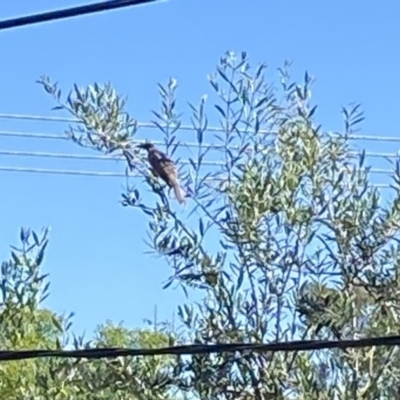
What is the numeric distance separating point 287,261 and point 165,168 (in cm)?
50

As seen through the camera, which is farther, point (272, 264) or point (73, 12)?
point (272, 264)

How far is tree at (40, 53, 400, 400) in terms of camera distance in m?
3.53

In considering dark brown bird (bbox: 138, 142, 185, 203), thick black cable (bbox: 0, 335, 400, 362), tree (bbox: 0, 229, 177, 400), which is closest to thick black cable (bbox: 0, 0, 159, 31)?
thick black cable (bbox: 0, 335, 400, 362)

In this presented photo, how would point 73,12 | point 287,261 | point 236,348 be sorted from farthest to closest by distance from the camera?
1. point 287,261
2. point 73,12
3. point 236,348

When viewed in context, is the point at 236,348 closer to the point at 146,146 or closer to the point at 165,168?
the point at 165,168

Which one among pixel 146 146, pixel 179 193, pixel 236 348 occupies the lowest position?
pixel 236 348

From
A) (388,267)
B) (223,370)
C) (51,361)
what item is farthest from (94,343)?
(388,267)

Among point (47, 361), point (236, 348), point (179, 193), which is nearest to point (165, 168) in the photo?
point (179, 193)

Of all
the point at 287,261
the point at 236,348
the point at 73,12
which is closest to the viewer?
the point at 236,348

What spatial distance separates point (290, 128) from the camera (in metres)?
3.73

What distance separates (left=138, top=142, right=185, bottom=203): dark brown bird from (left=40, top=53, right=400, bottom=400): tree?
0.05 m

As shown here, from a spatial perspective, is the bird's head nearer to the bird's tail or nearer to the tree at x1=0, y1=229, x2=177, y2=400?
the bird's tail

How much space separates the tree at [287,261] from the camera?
3529mm

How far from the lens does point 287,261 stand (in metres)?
3.60
